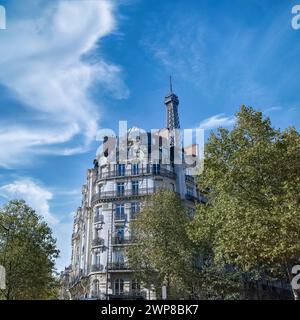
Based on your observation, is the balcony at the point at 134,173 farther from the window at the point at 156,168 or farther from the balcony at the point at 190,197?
the balcony at the point at 190,197

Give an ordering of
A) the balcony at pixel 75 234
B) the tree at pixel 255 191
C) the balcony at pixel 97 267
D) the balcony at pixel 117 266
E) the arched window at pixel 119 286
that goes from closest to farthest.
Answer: the tree at pixel 255 191 < the arched window at pixel 119 286 < the balcony at pixel 117 266 < the balcony at pixel 97 267 < the balcony at pixel 75 234

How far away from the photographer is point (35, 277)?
24.2m

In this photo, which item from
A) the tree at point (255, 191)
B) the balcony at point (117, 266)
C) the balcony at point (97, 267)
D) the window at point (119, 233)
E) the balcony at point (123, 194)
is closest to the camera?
the tree at point (255, 191)

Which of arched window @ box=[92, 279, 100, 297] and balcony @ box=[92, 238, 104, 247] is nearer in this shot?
arched window @ box=[92, 279, 100, 297]

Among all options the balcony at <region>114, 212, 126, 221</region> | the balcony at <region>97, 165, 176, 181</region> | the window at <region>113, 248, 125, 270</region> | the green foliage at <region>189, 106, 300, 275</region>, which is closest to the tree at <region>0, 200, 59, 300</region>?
the green foliage at <region>189, 106, 300, 275</region>

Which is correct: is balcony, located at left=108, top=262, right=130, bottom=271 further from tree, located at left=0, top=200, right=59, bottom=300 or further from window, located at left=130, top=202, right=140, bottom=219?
tree, located at left=0, top=200, right=59, bottom=300

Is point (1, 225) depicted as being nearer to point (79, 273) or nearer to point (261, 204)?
point (261, 204)

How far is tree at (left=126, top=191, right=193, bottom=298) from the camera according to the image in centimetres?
2992

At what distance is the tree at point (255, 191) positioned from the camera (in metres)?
17.2

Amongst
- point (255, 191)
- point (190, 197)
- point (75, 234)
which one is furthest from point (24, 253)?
point (190, 197)

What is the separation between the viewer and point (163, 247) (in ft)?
99.7

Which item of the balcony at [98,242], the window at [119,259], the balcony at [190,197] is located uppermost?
the balcony at [190,197]

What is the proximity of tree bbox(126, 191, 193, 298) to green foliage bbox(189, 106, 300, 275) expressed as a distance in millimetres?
9094

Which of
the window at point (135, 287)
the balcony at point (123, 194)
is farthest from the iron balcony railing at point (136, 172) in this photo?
the window at point (135, 287)
